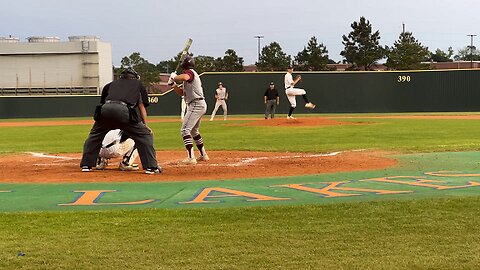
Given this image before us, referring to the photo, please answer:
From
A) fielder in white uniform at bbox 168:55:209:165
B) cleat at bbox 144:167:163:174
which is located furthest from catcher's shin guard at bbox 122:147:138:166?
fielder in white uniform at bbox 168:55:209:165

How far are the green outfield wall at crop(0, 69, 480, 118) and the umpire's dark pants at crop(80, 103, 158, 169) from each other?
104ft

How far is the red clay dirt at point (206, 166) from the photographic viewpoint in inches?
378

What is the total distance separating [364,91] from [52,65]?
3946cm

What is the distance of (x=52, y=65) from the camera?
6775cm

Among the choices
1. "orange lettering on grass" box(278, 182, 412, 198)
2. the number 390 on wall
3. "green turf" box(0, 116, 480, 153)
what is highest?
the number 390 on wall

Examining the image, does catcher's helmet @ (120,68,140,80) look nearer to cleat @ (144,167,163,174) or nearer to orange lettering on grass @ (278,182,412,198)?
cleat @ (144,167,163,174)

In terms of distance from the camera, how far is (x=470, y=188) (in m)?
7.73

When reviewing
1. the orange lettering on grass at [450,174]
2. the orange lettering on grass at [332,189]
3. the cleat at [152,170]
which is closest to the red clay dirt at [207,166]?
the cleat at [152,170]

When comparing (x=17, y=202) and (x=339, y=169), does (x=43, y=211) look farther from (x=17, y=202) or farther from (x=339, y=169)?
(x=339, y=169)

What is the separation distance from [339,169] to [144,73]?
76.9m

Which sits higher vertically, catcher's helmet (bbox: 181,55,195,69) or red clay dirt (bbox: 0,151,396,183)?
catcher's helmet (bbox: 181,55,195,69)

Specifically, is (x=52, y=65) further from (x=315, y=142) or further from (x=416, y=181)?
(x=416, y=181)

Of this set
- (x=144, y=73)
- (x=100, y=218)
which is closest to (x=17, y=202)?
(x=100, y=218)

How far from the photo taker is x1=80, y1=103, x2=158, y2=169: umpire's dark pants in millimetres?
9797
